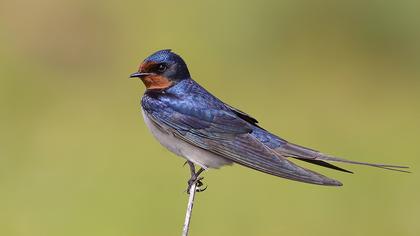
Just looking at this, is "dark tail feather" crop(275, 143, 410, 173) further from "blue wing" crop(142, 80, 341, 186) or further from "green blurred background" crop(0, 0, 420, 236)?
"green blurred background" crop(0, 0, 420, 236)

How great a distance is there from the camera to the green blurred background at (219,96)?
169 inches

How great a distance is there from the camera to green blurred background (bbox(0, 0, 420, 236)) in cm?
430

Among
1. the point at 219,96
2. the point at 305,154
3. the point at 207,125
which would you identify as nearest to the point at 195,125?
the point at 207,125

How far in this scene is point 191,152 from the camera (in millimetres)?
2490

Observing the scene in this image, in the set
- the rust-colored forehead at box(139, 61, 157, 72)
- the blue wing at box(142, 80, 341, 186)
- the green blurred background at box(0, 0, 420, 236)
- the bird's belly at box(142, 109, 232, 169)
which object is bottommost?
the bird's belly at box(142, 109, 232, 169)

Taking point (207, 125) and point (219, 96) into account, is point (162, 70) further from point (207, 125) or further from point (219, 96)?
point (219, 96)

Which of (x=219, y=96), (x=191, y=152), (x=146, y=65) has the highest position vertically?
(x=219, y=96)

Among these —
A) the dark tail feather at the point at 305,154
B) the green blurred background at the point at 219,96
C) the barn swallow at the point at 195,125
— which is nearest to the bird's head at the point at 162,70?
the barn swallow at the point at 195,125

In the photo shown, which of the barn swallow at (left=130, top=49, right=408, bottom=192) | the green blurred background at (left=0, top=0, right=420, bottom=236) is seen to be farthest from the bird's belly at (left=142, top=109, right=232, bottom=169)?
the green blurred background at (left=0, top=0, right=420, bottom=236)

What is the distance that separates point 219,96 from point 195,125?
3.19 metres

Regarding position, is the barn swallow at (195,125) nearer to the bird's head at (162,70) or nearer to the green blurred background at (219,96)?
the bird's head at (162,70)

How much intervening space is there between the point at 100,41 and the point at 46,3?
16.7 inches

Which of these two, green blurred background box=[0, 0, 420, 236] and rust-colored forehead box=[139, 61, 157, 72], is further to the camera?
green blurred background box=[0, 0, 420, 236]

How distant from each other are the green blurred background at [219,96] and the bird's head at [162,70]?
5.08ft
